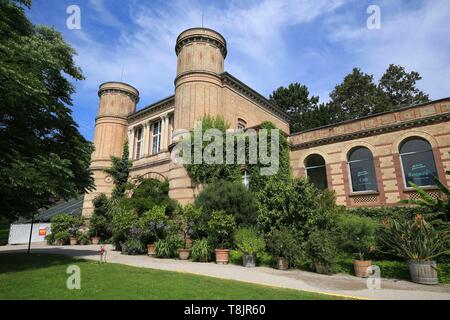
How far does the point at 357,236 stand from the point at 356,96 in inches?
1131

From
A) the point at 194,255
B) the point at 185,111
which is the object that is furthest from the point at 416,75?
the point at 194,255

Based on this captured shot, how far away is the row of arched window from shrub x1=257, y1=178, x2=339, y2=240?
289 inches

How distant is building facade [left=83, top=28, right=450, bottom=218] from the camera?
1667 centimetres

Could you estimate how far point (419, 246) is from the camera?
7.98 meters

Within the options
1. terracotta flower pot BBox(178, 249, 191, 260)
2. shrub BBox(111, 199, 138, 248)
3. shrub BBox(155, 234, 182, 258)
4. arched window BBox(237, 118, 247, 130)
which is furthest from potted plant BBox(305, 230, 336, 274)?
arched window BBox(237, 118, 247, 130)

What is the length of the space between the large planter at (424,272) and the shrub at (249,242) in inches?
197

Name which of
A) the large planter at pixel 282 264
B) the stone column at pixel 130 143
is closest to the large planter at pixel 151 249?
the large planter at pixel 282 264

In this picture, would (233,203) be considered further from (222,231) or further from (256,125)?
(256,125)

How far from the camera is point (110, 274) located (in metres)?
8.14

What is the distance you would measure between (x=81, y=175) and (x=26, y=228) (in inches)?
814

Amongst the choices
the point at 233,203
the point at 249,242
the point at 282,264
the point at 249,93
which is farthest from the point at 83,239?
the point at 249,93
